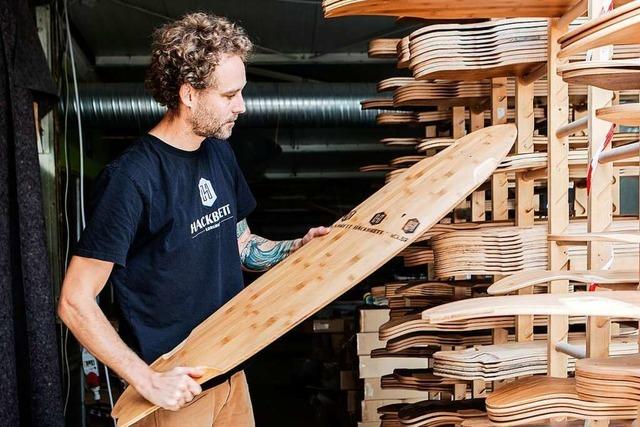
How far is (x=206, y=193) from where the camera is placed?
208cm

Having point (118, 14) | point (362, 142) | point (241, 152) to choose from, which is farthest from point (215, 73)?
point (362, 142)

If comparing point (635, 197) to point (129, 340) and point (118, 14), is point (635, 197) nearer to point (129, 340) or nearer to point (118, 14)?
point (118, 14)

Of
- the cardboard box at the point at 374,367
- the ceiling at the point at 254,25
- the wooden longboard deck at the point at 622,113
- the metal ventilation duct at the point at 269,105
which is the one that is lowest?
the cardboard box at the point at 374,367

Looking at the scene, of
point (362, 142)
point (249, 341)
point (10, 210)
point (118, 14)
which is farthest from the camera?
point (362, 142)

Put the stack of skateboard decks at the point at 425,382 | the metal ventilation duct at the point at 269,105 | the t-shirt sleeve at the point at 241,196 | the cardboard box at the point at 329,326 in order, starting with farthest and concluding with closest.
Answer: the cardboard box at the point at 329,326 < the metal ventilation duct at the point at 269,105 < the stack of skateboard decks at the point at 425,382 < the t-shirt sleeve at the point at 241,196

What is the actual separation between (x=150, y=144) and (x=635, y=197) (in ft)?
13.7

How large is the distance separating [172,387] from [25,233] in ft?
3.28

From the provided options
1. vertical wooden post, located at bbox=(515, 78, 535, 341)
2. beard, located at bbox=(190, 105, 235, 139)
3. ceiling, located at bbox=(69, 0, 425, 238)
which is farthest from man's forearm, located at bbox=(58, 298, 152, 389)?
ceiling, located at bbox=(69, 0, 425, 238)

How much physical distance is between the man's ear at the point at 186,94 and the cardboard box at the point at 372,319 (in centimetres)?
277

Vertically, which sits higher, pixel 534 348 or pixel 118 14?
pixel 118 14

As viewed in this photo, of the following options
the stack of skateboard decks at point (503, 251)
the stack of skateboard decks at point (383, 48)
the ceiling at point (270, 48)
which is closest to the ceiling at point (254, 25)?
the ceiling at point (270, 48)

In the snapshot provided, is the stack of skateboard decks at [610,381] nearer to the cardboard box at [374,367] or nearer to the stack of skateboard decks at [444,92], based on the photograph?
the stack of skateboard decks at [444,92]

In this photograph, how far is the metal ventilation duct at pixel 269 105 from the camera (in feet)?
18.4

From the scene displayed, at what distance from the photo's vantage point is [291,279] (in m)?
2.00
